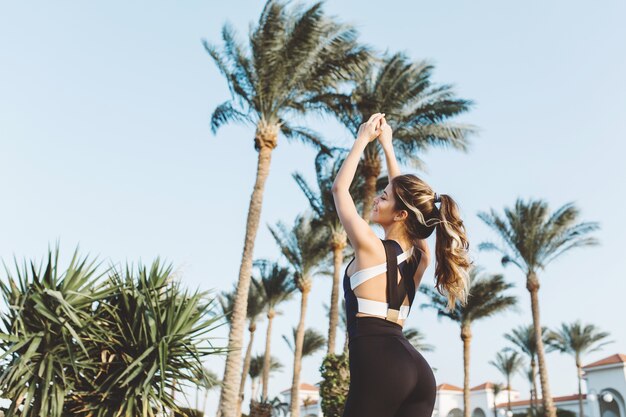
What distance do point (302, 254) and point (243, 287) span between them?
1409 cm

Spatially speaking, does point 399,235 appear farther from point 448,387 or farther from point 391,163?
point 448,387

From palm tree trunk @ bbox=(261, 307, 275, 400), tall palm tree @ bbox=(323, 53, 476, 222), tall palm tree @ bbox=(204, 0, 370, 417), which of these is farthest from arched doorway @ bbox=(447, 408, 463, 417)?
tall palm tree @ bbox=(204, 0, 370, 417)

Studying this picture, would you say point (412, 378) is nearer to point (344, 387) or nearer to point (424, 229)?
point (424, 229)

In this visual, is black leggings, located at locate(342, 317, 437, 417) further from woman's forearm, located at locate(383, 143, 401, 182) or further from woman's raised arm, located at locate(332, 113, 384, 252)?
woman's forearm, located at locate(383, 143, 401, 182)

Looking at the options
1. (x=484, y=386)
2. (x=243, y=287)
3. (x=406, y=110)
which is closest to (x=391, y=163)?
(x=243, y=287)

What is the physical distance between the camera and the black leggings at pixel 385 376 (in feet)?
6.17

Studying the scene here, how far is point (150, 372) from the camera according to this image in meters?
7.44

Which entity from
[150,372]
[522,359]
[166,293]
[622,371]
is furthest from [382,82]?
[522,359]

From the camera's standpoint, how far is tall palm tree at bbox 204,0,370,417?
1545 cm

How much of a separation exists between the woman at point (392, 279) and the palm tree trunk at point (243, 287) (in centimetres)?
859

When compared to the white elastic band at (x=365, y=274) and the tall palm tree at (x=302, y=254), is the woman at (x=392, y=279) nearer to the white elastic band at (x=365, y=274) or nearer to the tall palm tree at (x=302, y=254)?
the white elastic band at (x=365, y=274)

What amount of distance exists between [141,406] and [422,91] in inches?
580

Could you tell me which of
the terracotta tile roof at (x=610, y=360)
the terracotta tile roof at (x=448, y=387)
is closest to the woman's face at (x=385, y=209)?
the terracotta tile roof at (x=610, y=360)

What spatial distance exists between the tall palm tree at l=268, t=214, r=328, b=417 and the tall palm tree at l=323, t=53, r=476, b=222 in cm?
739
